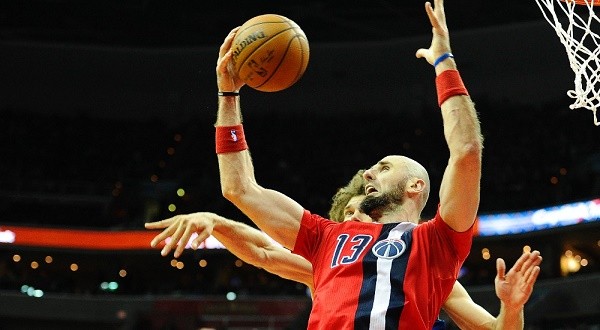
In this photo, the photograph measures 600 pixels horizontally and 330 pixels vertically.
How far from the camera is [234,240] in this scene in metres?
3.60

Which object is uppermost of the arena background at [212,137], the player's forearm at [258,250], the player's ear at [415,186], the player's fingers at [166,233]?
the arena background at [212,137]

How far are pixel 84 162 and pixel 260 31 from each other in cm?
1677

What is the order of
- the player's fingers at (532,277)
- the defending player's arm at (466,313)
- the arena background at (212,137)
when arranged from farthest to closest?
1. the arena background at (212,137)
2. the defending player's arm at (466,313)
3. the player's fingers at (532,277)

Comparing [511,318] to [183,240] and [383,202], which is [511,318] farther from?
[183,240]

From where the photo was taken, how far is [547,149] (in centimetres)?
1755

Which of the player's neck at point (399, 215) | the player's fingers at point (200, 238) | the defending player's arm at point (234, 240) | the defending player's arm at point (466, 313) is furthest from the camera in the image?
the defending player's arm at point (466, 313)

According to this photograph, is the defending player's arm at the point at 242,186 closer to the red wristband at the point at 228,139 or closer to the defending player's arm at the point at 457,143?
the red wristband at the point at 228,139

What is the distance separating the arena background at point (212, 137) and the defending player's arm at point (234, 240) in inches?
461

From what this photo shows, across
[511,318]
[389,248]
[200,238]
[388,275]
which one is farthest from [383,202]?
[200,238]

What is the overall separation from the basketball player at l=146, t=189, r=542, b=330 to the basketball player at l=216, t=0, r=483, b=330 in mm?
161

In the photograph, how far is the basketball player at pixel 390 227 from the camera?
2936 mm

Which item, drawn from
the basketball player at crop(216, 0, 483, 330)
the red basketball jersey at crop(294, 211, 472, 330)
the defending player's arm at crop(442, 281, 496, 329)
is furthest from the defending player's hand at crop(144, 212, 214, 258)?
the defending player's arm at crop(442, 281, 496, 329)

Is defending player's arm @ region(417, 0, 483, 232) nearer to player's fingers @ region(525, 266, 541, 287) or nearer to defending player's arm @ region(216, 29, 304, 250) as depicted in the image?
player's fingers @ region(525, 266, 541, 287)

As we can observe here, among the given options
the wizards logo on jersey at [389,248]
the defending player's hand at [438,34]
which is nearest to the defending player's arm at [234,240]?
the wizards logo on jersey at [389,248]
